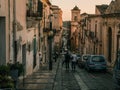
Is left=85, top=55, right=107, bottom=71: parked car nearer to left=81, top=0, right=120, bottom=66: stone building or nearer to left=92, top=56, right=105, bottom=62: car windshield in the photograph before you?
left=92, top=56, right=105, bottom=62: car windshield

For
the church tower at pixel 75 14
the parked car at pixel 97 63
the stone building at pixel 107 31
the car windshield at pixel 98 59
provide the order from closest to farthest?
the parked car at pixel 97 63 < the car windshield at pixel 98 59 < the stone building at pixel 107 31 < the church tower at pixel 75 14

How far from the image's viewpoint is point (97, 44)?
→ 5438cm

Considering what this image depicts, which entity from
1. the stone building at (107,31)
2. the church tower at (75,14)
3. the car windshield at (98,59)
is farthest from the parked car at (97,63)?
the church tower at (75,14)

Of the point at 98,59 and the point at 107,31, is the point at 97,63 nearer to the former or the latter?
the point at 98,59

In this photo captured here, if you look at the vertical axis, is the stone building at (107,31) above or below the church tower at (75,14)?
below

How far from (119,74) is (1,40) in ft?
21.0

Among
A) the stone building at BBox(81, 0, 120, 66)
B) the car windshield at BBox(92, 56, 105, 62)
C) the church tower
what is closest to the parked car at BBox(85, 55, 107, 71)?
the car windshield at BBox(92, 56, 105, 62)

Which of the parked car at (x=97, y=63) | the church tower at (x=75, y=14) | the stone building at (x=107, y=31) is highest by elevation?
the church tower at (x=75, y=14)

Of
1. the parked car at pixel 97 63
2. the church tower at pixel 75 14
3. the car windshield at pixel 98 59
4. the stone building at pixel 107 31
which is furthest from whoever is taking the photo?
the church tower at pixel 75 14

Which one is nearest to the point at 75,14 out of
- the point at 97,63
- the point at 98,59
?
the point at 98,59

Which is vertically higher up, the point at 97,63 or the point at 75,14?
the point at 75,14

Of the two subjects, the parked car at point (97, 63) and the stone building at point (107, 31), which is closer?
the parked car at point (97, 63)

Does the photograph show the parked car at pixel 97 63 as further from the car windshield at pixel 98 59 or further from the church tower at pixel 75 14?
the church tower at pixel 75 14

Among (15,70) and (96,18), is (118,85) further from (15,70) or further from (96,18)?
(96,18)
